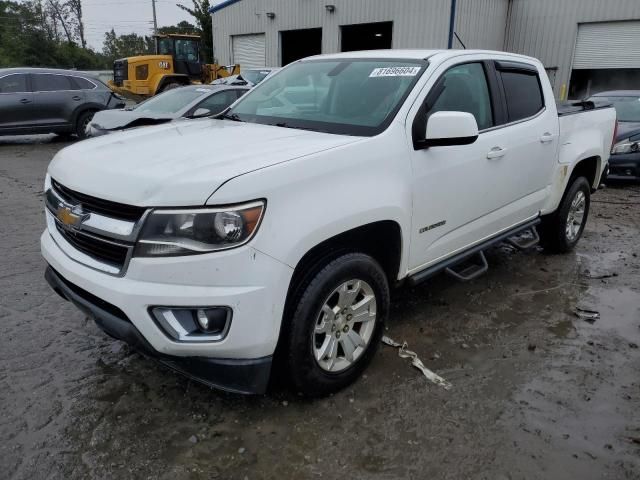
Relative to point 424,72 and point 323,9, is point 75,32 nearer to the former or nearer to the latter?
point 323,9

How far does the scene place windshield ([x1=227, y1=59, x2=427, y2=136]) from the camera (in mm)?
3180

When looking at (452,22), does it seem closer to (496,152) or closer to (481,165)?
(496,152)

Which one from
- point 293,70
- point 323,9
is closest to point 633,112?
point 293,70

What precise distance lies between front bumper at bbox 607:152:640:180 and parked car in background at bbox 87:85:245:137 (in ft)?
Result: 20.6

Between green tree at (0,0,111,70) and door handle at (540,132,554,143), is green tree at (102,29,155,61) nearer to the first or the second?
green tree at (0,0,111,70)

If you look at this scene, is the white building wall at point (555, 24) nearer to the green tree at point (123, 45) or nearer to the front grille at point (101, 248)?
the front grille at point (101, 248)

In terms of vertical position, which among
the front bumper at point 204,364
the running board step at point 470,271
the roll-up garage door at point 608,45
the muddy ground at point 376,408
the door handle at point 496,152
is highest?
Answer: the roll-up garage door at point 608,45

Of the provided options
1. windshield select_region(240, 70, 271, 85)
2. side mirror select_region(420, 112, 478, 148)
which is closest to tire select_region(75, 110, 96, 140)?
windshield select_region(240, 70, 271, 85)

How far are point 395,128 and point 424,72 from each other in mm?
567

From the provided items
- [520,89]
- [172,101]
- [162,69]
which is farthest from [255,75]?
[520,89]

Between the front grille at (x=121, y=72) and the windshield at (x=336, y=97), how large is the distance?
62.3 feet

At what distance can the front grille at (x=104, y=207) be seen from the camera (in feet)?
7.68

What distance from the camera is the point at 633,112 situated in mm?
9555

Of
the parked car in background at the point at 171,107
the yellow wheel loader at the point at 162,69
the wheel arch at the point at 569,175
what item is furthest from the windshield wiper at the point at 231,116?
the yellow wheel loader at the point at 162,69
